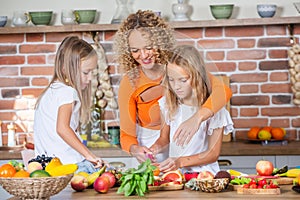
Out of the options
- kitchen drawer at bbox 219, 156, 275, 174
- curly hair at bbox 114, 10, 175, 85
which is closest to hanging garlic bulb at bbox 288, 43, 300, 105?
kitchen drawer at bbox 219, 156, 275, 174

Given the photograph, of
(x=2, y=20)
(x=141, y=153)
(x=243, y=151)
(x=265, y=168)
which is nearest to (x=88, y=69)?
(x=141, y=153)

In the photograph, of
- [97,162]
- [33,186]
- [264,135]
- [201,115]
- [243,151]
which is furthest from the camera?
[264,135]

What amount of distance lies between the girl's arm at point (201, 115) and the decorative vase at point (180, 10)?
1820 mm

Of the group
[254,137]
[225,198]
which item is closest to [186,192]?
[225,198]

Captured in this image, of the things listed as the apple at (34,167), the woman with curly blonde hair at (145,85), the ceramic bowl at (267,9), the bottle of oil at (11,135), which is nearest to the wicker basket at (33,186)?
the apple at (34,167)

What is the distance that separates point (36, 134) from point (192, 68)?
46.8 inches

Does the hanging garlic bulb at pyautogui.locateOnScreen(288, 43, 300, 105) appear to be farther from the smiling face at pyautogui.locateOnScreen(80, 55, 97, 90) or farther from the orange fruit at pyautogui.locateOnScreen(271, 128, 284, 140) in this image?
the smiling face at pyautogui.locateOnScreen(80, 55, 97, 90)

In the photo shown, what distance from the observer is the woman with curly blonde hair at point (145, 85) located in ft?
9.09

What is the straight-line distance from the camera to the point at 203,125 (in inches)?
125

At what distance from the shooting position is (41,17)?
4793 millimetres

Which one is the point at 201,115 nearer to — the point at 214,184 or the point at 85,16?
the point at 214,184

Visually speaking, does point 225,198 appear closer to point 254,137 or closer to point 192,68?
point 192,68

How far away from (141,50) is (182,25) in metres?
1.98

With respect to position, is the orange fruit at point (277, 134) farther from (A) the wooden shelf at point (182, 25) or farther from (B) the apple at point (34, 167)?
(B) the apple at point (34, 167)
